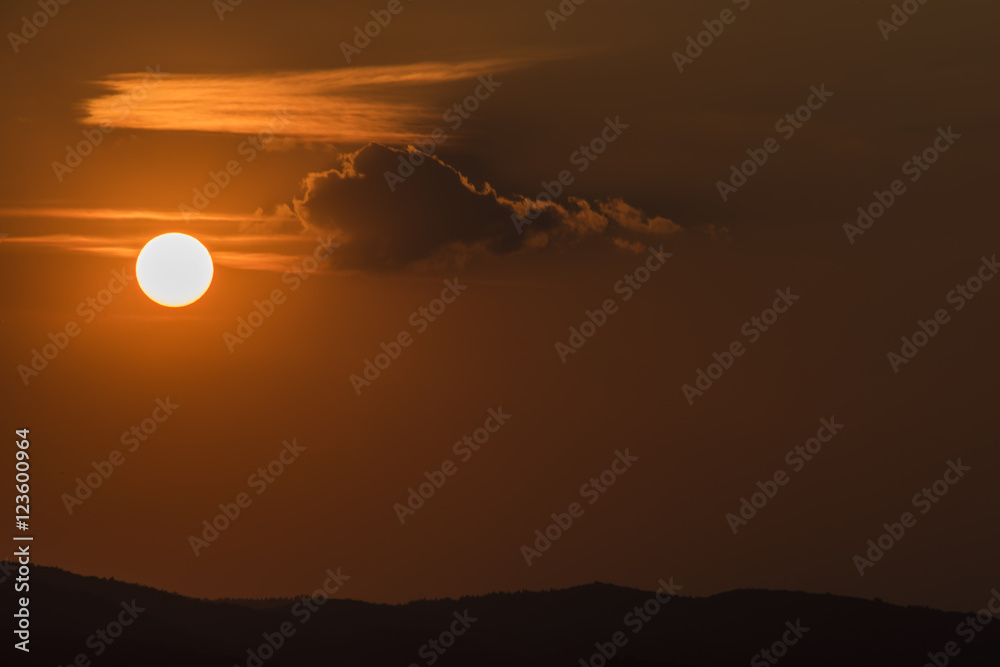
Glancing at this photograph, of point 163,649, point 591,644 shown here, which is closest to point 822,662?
point 591,644

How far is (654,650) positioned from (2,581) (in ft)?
382

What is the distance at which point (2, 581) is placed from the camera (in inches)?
5123

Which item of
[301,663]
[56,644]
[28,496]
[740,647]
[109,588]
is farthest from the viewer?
[740,647]

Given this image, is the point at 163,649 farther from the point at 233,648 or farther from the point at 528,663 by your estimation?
the point at 528,663

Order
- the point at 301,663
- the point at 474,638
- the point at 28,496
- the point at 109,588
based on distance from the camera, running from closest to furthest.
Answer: the point at 28,496, the point at 301,663, the point at 109,588, the point at 474,638

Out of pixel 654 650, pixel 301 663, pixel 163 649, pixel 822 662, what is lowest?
pixel 822 662

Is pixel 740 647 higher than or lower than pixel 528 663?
lower

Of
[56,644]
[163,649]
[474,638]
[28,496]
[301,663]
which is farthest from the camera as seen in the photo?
[474,638]

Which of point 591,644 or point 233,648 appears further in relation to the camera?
point 591,644

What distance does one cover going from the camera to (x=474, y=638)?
18688cm

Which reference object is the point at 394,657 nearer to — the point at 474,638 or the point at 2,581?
the point at 474,638

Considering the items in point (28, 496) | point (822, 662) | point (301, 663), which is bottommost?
point (822, 662)

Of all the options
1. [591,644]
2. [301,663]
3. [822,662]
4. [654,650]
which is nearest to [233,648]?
[301,663]

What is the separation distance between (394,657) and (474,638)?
35.0 metres
